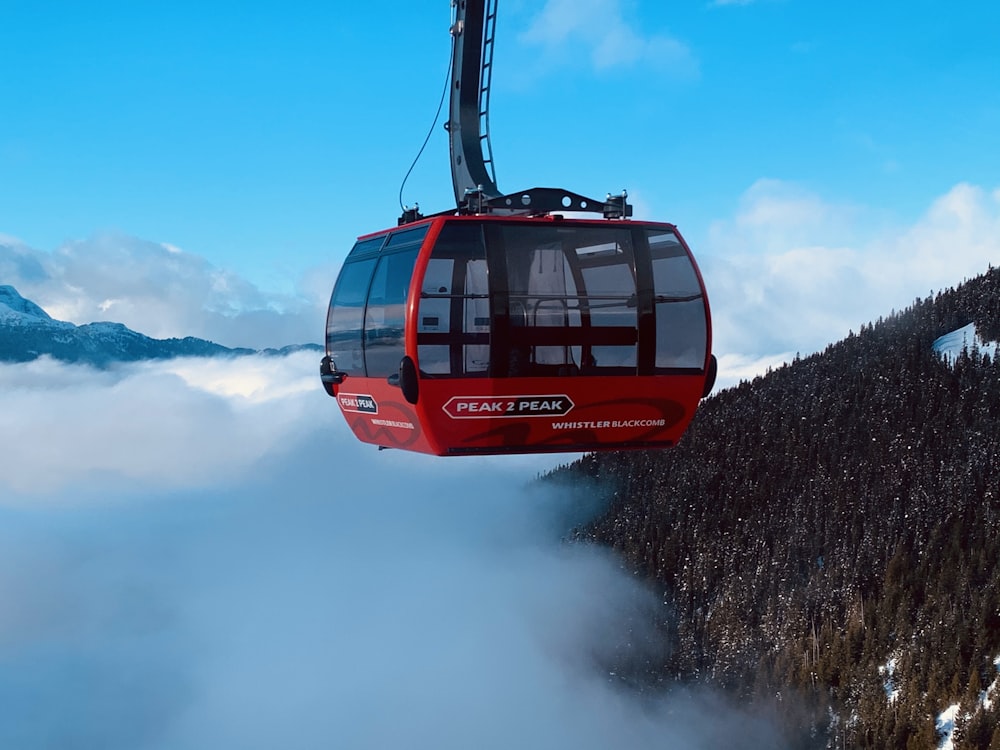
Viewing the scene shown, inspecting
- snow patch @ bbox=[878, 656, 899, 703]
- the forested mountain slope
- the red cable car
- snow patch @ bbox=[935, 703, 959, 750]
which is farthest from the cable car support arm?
snow patch @ bbox=[878, 656, 899, 703]

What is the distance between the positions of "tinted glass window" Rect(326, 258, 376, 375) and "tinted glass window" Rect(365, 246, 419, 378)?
11.7 inches

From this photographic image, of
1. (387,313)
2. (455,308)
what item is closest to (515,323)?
(455,308)

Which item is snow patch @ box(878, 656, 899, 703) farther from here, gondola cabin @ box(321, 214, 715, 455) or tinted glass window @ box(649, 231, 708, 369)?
gondola cabin @ box(321, 214, 715, 455)

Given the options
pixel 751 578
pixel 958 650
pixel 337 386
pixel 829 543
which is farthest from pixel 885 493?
pixel 337 386

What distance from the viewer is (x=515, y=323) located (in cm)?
1376

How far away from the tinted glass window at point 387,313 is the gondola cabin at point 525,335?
1.2 inches

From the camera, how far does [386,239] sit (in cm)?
1520

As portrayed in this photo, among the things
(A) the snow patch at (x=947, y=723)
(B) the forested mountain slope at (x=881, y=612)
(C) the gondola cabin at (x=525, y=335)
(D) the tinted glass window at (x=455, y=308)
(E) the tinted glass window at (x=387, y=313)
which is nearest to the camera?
(D) the tinted glass window at (x=455, y=308)

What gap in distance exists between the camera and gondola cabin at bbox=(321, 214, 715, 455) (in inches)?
538

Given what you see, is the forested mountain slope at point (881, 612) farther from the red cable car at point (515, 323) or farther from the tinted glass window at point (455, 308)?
the tinted glass window at point (455, 308)

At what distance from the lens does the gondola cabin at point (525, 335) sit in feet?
44.8

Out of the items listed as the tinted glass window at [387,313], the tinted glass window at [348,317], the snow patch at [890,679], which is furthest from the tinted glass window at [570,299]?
the snow patch at [890,679]

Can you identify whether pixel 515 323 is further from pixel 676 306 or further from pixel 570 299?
pixel 676 306

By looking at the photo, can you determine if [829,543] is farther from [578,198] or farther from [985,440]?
[578,198]
